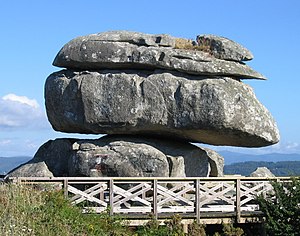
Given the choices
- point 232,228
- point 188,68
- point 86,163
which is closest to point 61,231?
point 232,228

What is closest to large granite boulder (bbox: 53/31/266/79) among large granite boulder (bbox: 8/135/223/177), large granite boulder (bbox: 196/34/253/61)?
large granite boulder (bbox: 196/34/253/61)

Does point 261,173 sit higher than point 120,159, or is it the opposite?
point 120,159

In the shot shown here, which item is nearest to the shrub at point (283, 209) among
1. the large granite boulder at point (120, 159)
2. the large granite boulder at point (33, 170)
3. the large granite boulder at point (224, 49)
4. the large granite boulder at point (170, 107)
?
the large granite boulder at point (170, 107)

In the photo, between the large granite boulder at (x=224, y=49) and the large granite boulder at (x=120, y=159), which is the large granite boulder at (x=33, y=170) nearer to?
the large granite boulder at (x=120, y=159)

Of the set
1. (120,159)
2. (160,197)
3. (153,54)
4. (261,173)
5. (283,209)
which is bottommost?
(283,209)

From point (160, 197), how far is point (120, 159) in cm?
206

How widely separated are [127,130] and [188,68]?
9.49ft

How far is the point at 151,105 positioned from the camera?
22188mm

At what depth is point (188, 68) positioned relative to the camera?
2214cm

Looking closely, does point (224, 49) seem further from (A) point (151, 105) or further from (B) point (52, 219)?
(B) point (52, 219)

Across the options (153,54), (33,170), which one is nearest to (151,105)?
(153,54)

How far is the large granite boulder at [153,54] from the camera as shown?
2230cm

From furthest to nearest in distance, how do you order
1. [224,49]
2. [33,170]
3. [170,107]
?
[224,49]
[33,170]
[170,107]

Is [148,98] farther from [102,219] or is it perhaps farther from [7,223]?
[7,223]
